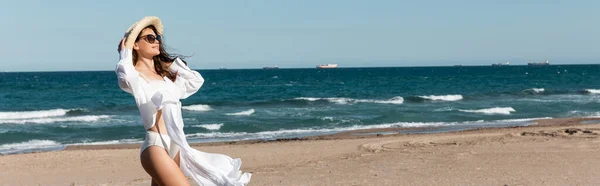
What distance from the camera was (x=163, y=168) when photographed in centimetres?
404

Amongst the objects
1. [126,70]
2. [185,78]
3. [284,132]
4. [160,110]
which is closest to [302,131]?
[284,132]

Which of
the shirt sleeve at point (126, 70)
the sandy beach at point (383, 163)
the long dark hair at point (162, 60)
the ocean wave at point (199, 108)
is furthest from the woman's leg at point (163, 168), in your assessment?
the ocean wave at point (199, 108)

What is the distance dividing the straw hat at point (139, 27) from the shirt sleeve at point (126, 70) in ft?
0.18

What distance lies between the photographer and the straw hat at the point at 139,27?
4.08m

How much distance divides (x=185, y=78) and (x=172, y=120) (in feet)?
1.44

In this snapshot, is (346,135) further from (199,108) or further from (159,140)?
(159,140)

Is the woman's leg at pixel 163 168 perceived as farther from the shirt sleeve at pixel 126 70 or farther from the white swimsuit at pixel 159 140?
the shirt sleeve at pixel 126 70

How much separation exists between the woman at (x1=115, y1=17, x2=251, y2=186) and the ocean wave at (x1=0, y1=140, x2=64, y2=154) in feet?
44.5

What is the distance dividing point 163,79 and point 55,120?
23.6 meters

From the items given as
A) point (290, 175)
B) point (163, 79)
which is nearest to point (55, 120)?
point (290, 175)

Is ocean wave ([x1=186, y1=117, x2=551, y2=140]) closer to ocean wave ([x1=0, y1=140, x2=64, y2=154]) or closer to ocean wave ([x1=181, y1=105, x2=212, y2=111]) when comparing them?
ocean wave ([x1=0, y1=140, x2=64, y2=154])

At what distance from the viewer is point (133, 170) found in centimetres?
1159

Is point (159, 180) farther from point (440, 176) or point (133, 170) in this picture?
point (133, 170)

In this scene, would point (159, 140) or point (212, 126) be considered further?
point (212, 126)
